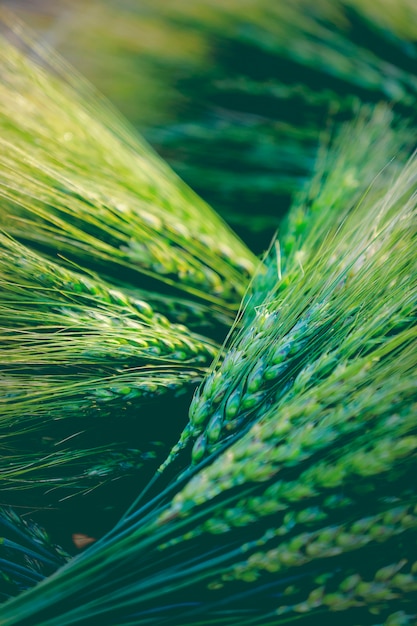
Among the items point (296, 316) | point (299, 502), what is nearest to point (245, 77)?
point (296, 316)

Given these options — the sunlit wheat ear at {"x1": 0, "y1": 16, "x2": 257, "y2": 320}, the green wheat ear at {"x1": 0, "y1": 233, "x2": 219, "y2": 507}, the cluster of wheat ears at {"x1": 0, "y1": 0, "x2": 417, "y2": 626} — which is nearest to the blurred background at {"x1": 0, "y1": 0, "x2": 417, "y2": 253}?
the cluster of wheat ears at {"x1": 0, "y1": 0, "x2": 417, "y2": 626}

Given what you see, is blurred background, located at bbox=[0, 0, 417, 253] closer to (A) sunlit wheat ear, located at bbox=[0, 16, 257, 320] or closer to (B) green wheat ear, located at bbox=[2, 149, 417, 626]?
(A) sunlit wheat ear, located at bbox=[0, 16, 257, 320]

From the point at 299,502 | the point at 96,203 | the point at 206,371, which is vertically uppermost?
the point at 96,203

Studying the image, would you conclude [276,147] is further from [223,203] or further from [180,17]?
[180,17]

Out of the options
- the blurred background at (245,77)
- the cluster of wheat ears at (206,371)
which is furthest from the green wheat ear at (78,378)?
the blurred background at (245,77)

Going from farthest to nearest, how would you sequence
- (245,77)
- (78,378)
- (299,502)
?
(245,77) → (78,378) → (299,502)

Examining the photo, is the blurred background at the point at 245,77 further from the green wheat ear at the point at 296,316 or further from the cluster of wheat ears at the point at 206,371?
the green wheat ear at the point at 296,316

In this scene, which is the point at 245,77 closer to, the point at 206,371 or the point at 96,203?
the point at 96,203
